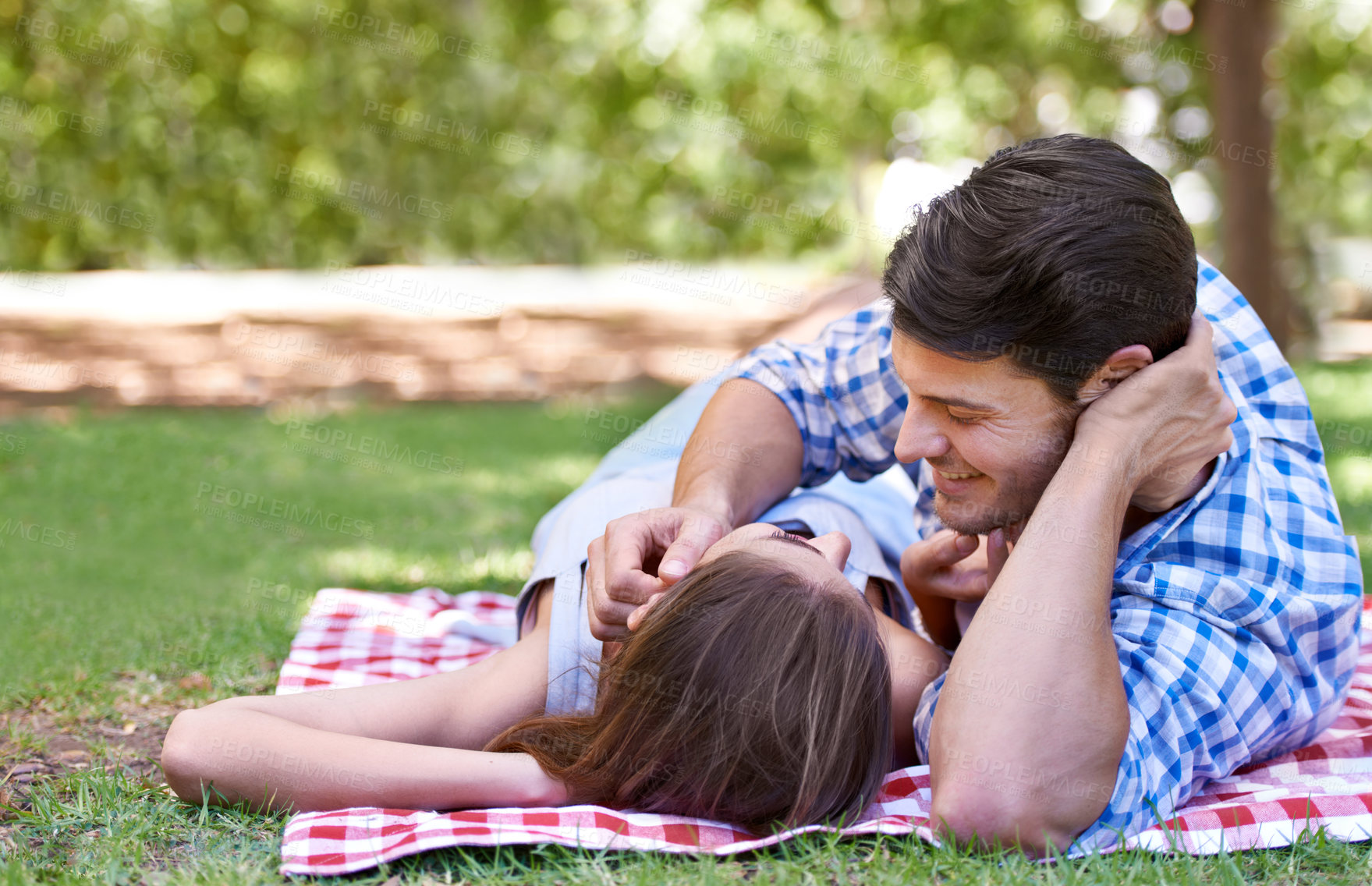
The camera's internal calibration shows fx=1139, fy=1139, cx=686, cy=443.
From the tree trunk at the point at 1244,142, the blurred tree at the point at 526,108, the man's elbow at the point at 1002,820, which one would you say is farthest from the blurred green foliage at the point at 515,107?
the man's elbow at the point at 1002,820

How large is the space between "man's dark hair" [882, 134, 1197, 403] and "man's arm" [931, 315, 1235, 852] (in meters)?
0.23

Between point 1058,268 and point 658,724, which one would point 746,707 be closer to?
point 658,724

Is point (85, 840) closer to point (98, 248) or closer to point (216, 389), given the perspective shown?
point (216, 389)

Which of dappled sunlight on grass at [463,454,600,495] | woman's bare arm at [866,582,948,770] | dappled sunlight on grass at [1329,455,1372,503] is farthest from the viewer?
dappled sunlight on grass at [463,454,600,495]

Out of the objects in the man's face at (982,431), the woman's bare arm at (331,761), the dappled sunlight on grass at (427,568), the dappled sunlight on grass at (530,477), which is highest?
the man's face at (982,431)

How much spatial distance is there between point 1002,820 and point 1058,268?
3.46 feet

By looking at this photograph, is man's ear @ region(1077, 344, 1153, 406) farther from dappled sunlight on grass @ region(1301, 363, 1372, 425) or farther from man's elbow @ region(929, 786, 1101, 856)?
dappled sunlight on grass @ region(1301, 363, 1372, 425)

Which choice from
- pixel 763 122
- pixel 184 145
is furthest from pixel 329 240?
pixel 763 122

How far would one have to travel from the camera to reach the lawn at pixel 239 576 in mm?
2051

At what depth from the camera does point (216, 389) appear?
32.5ft

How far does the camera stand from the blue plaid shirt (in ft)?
7.34

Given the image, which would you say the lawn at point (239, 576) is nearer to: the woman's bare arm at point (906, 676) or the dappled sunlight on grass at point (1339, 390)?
the dappled sunlight on grass at point (1339, 390)

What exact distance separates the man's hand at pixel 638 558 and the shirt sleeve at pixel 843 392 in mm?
595

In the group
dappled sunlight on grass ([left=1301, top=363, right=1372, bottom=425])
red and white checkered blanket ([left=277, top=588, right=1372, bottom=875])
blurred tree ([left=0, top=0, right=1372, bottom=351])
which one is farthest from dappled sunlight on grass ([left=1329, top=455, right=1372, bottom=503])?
blurred tree ([left=0, top=0, right=1372, bottom=351])
